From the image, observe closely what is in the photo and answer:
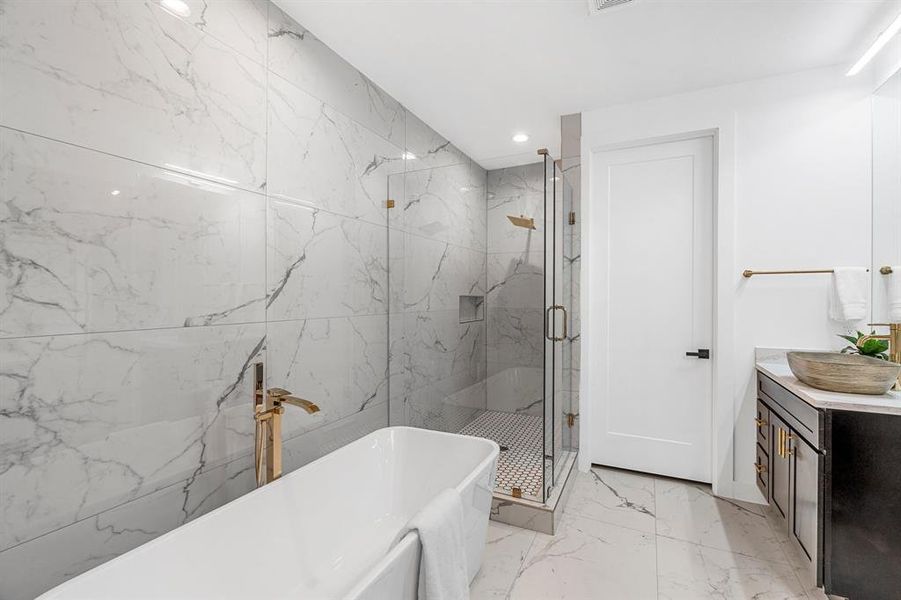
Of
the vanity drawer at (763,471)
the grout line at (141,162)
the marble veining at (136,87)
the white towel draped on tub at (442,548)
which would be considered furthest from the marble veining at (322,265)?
the vanity drawer at (763,471)

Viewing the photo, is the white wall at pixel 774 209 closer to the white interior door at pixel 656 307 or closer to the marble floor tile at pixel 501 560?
the white interior door at pixel 656 307

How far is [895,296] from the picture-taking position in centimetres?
201

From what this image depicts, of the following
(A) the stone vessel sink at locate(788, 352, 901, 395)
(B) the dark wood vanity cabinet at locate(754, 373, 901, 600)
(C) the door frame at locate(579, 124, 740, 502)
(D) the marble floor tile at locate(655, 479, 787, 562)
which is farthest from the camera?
(C) the door frame at locate(579, 124, 740, 502)

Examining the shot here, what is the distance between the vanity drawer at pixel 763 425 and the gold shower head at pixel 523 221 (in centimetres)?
168

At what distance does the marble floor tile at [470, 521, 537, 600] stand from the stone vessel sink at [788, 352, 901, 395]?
154 centimetres

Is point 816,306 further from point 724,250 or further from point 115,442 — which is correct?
point 115,442

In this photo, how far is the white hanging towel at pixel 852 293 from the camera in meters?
2.21

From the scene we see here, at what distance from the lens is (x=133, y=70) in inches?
52.4

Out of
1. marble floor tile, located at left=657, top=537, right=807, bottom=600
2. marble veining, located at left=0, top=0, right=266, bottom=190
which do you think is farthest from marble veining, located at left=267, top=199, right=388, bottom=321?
marble floor tile, located at left=657, top=537, right=807, bottom=600

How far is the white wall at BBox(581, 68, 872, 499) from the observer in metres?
2.33

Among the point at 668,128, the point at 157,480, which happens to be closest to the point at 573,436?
the point at 668,128

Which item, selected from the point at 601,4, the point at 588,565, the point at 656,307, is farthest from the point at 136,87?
the point at 656,307

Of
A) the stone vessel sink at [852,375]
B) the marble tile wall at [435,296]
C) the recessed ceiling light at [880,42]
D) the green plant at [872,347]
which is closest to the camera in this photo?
the stone vessel sink at [852,375]

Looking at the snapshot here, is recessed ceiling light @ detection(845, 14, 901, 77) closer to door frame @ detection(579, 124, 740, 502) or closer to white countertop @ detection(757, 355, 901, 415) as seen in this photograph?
door frame @ detection(579, 124, 740, 502)
